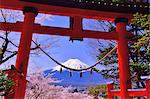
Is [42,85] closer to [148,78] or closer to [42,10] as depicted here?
[42,10]

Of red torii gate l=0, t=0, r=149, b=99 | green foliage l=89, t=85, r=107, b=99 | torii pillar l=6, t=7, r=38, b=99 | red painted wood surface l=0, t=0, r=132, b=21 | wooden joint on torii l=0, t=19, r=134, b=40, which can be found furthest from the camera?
green foliage l=89, t=85, r=107, b=99

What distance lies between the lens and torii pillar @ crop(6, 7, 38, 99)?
11.1 feet

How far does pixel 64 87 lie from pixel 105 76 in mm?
2463

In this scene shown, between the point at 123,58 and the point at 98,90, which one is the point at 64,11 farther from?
the point at 98,90

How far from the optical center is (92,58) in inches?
276

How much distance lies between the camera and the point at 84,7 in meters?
3.94

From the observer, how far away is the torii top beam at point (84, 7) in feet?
12.2

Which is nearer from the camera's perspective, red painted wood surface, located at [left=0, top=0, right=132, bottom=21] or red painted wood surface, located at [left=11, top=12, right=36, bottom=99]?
red painted wood surface, located at [left=11, top=12, right=36, bottom=99]

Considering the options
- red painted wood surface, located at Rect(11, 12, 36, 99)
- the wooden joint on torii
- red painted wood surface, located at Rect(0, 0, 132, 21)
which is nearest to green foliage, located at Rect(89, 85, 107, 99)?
the wooden joint on torii

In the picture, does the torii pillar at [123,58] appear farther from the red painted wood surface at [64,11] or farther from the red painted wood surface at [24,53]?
the red painted wood surface at [24,53]

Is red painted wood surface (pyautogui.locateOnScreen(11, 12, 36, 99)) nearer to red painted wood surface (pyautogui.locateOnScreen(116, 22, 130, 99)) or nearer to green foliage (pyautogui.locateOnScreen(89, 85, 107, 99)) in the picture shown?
red painted wood surface (pyautogui.locateOnScreen(116, 22, 130, 99))

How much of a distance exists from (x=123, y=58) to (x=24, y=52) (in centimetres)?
161

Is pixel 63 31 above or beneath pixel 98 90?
above

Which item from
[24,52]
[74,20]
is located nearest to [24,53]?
[24,52]
